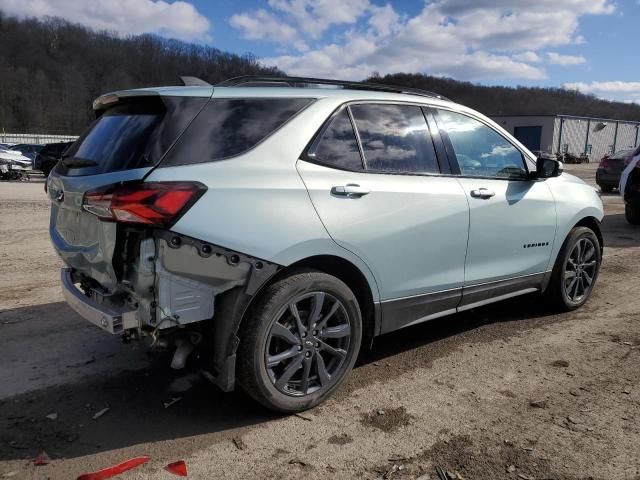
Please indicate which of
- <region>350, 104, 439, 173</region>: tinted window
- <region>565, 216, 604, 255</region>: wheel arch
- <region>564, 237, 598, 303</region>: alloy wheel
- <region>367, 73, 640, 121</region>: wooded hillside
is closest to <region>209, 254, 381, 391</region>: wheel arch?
<region>350, 104, 439, 173</region>: tinted window

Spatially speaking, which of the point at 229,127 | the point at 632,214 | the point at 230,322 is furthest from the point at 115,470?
the point at 632,214

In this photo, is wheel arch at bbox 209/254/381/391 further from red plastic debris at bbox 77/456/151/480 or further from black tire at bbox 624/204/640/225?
black tire at bbox 624/204/640/225

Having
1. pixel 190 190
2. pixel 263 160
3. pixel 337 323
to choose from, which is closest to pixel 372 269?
pixel 337 323

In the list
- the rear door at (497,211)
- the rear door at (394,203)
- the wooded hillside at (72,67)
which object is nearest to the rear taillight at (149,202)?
the rear door at (394,203)

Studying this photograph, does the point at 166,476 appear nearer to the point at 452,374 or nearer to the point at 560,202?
the point at 452,374

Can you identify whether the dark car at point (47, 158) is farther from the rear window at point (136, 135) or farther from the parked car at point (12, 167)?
the rear window at point (136, 135)

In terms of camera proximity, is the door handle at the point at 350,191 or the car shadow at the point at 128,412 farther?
the door handle at the point at 350,191

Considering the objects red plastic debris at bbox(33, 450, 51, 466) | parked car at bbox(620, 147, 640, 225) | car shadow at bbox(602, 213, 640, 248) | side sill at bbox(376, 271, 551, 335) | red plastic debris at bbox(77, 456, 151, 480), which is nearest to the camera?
red plastic debris at bbox(77, 456, 151, 480)

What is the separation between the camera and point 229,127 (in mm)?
2953

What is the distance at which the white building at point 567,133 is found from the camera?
182 ft

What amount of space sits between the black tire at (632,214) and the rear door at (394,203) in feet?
26.9

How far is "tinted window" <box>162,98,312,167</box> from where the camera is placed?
2795mm

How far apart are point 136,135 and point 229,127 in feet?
1.65

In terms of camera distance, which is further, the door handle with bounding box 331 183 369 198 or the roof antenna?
the roof antenna
